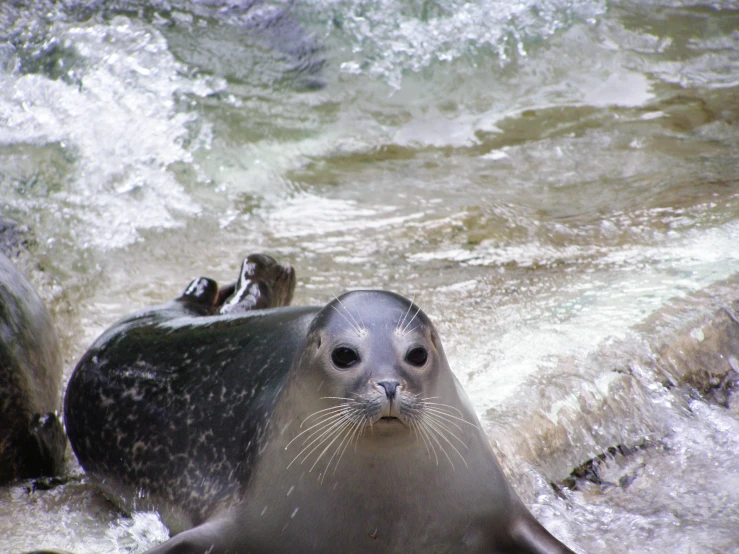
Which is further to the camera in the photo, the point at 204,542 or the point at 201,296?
the point at 201,296

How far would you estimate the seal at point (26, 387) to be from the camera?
393cm

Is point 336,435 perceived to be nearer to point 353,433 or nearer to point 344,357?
point 353,433

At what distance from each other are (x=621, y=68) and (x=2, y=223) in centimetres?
606

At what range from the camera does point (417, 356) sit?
2.87 metres

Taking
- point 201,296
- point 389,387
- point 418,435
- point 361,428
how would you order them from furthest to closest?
point 201,296
point 418,435
point 361,428
point 389,387

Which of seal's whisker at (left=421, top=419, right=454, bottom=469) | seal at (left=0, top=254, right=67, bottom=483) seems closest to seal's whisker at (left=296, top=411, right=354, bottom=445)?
seal's whisker at (left=421, top=419, right=454, bottom=469)

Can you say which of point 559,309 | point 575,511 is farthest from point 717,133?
point 575,511

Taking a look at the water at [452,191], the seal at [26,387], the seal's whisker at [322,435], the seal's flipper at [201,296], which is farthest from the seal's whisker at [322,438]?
the seal's flipper at [201,296]

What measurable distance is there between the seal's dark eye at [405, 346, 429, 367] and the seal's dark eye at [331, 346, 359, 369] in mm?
163

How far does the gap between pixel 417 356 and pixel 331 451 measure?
0.43m

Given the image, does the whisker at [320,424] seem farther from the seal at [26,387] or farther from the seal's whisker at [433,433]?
the seal at [26,387]

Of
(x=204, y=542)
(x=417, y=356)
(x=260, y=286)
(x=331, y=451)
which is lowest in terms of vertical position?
(x=204, y=542)

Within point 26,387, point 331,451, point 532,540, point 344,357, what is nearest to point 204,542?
point 331,451

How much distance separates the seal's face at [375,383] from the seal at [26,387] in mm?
1510
